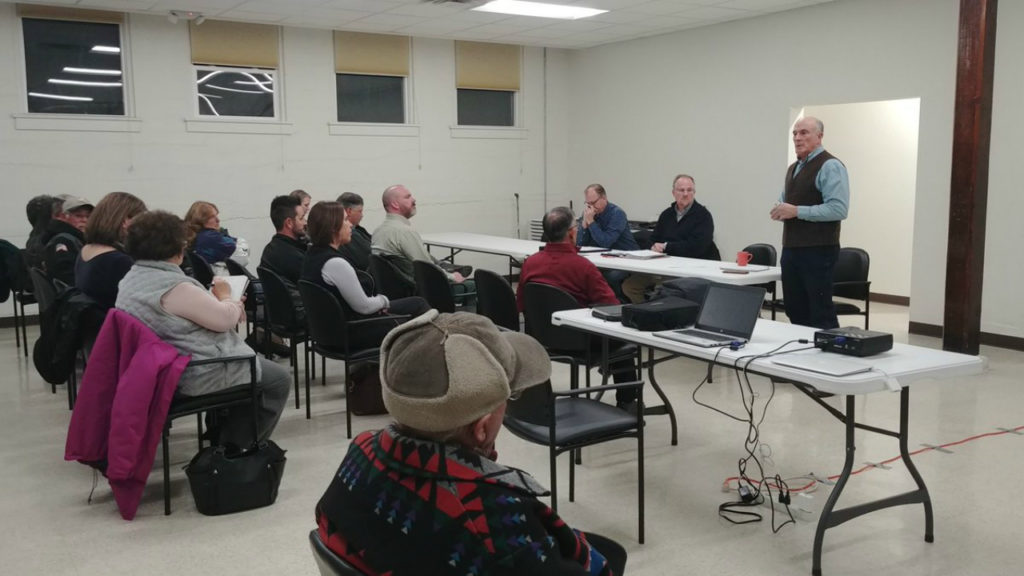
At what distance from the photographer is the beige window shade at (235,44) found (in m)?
8.00

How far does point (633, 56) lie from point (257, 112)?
3975mm

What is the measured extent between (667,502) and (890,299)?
5803mm

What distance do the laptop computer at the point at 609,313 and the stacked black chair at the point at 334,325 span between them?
112 cm

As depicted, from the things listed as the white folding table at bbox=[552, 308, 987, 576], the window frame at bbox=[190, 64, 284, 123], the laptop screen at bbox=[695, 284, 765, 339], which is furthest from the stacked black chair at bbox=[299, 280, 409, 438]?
the window frame at bbox=[190, 64, 284, 123]

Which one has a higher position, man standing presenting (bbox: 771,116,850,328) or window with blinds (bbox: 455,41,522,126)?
window with blinds (bbox: 455,41,522,126)

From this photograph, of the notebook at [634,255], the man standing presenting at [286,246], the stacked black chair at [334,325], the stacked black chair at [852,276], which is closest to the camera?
the stacked black chair at [334,325]

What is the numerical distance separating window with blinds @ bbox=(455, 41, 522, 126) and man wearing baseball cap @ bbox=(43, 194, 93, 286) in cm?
515

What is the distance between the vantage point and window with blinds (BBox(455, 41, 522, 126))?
958cm

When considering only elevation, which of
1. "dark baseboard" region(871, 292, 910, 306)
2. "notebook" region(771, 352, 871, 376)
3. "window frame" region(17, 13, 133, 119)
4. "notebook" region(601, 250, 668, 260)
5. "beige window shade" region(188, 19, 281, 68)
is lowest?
"dark baseboard" region(871, 292, 910, 306)

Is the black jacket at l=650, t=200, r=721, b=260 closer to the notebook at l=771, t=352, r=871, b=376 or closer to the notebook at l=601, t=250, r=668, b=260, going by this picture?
the notebook at l=601, t=250, r=668, b=260

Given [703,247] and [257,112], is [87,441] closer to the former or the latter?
[703,247]

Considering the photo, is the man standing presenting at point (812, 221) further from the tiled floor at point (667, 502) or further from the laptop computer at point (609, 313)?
the laptop computer at point (609, 313)

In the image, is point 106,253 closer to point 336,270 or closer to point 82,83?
point 336,270

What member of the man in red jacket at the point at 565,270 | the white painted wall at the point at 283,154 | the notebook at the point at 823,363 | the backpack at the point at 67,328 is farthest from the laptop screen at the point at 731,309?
the white painted wall at the point at 283,154
